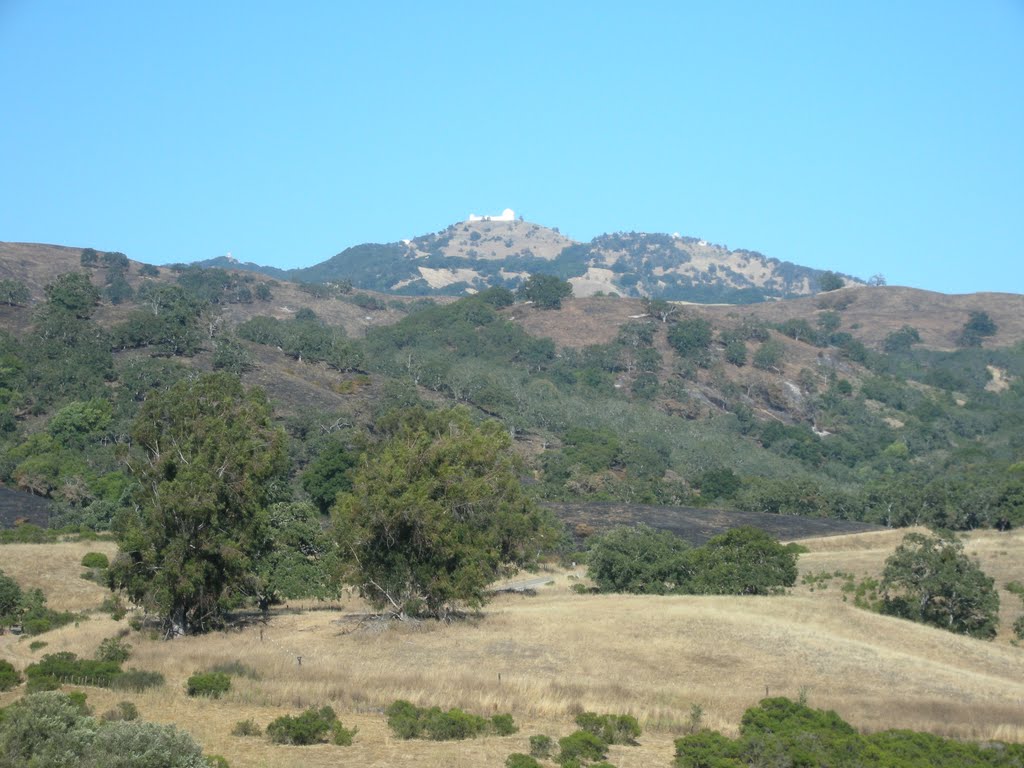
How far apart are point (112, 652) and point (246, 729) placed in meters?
9.18

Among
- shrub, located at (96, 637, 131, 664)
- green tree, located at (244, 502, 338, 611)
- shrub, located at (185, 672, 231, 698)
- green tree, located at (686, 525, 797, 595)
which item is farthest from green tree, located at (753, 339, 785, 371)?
shrub, located at (185, 672, 231, 698)

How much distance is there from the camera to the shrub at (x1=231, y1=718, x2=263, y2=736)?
22062mm

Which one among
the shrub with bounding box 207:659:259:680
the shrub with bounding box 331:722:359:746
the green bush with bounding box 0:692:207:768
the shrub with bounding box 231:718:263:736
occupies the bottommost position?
the shrub with bounding box 207:659:259:680

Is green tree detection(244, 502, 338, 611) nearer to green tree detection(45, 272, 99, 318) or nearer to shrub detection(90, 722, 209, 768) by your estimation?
shrub detection(90, 722, 209, 768)

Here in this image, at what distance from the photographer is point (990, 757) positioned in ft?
75.5

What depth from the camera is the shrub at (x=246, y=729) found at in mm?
22062

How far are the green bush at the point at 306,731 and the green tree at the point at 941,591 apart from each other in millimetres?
31292

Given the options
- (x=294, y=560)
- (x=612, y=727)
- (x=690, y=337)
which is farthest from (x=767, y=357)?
(x=612, y=727)

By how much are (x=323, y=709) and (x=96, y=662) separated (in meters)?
7.38

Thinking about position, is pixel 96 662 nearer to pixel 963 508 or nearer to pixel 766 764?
pixel 766 764

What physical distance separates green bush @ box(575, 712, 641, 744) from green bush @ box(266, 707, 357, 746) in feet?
15.7

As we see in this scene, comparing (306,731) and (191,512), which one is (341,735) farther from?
(191,512)

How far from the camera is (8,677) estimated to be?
2486cm

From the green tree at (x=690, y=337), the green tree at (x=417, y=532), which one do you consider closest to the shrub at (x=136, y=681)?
the green tree at (x=417, y=532)
